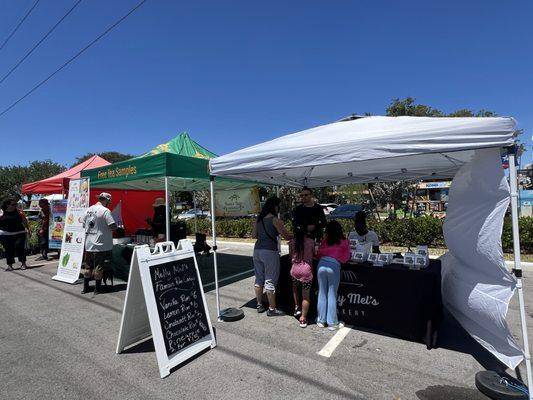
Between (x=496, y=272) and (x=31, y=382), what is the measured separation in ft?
14.2

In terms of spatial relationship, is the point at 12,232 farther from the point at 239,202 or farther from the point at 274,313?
the point at 274,313

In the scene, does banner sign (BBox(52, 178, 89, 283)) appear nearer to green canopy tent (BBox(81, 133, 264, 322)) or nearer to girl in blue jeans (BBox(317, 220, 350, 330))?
green canopy tent (BBox(81, 133, 264, 322))

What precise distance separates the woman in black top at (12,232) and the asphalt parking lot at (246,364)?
4.40m

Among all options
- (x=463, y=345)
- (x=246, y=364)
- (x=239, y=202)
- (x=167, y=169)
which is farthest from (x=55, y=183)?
(x=463, y=345)

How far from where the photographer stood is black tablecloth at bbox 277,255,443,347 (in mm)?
3660

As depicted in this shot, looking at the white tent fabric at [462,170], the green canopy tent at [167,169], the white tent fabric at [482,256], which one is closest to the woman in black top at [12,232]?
the green canopy tent at [167,169]

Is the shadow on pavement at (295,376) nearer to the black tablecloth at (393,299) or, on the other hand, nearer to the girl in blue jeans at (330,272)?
the girl in blue jeans at (330,272)

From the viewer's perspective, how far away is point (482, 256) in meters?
3.14

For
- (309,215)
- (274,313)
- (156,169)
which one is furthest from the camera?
(156,169)

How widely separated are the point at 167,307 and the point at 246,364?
38.3 inches

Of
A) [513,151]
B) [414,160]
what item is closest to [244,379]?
[513,151]

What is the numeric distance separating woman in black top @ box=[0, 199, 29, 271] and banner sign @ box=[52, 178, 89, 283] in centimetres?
203

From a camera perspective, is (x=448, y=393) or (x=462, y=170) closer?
(x=448, y=393)

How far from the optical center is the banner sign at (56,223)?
9422 millimetres
